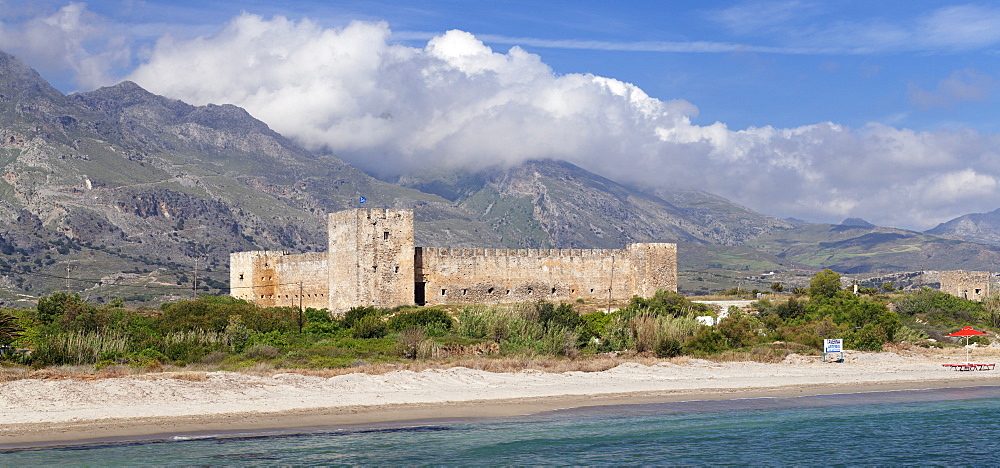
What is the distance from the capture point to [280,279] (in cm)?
A: 4484

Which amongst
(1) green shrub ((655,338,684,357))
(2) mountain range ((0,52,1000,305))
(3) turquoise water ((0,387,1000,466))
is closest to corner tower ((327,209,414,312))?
(1) green shrub ((655,338,684,357))

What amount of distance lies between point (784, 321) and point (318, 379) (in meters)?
19.6

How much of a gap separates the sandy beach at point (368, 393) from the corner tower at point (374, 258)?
14475mm

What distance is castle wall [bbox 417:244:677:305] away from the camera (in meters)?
40.2

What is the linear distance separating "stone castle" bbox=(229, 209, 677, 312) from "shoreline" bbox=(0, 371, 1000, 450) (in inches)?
702

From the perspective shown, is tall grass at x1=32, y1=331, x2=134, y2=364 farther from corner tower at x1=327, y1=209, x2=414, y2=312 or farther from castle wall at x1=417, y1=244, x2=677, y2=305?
castle wall at x1=417, y1=244, x2=677, y2=305

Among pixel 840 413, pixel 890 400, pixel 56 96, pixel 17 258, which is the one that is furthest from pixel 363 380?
pixel 56 96

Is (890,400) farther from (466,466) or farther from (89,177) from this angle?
(89,177)

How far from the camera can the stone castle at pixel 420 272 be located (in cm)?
3766

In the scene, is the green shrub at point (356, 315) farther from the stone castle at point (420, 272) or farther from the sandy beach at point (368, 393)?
the sandy beach at point (368, 393)

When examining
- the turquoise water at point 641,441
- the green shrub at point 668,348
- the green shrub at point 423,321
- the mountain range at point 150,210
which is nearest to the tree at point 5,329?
the turquoise water at point 641,441

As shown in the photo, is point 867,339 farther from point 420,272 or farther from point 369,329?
point 420,272

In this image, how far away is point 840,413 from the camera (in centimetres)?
1958

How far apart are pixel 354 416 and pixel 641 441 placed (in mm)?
4975
